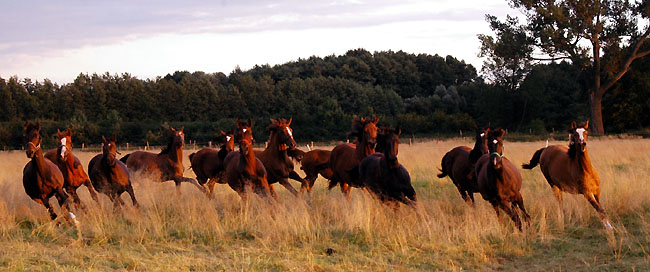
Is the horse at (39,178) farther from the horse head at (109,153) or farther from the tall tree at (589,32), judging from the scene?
the tall tree at (589,32)

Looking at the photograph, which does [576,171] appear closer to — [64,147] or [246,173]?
[246,173]

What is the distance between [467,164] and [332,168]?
2.91m

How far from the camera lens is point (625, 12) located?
1297 inches

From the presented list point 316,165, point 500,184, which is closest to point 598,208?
point 500,184

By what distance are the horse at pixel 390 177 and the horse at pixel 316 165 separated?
9.92 ft

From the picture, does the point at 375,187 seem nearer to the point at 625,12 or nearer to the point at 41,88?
the point at 625,12

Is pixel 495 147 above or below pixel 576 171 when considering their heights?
above

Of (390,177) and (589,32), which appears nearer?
(390,177)

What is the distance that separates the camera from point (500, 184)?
847cm

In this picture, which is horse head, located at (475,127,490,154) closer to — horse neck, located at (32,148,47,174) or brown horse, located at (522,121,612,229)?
brown horse, located at (522,121,612,229)

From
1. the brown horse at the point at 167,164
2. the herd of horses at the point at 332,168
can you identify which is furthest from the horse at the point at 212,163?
the brown horse at the point at 167,164

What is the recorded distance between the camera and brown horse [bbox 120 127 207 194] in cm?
1364

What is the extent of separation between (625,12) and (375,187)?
28677 mm

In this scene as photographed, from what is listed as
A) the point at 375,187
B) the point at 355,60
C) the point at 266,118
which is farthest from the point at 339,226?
the point at 355,60
